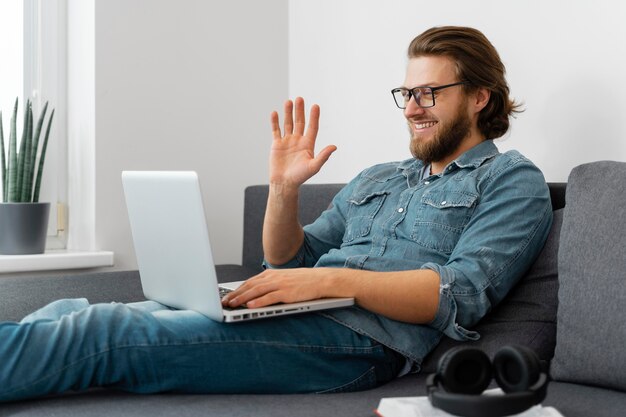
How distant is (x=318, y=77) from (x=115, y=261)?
3.45 ft

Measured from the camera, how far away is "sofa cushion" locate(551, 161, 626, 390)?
1452 mm

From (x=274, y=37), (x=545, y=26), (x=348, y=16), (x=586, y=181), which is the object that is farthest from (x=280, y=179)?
(x=274, y=37)

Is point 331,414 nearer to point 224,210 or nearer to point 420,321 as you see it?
point 420,321

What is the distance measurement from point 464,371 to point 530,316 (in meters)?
0.58

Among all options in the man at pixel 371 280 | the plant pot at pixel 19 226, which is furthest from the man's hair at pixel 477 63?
the plant pot at pixel 19 226

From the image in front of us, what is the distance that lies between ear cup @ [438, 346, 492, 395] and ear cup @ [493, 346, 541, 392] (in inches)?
0.8

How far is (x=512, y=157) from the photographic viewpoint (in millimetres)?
1784

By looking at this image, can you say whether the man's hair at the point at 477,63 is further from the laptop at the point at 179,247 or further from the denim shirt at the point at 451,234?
the laptop at the point at 179,247

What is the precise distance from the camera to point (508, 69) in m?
2.29

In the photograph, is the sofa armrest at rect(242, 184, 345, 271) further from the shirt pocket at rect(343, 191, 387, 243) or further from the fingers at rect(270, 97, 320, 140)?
the fingers at rect(270, 97, 320, 140)

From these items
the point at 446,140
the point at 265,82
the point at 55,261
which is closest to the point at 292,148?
the point at 446,140

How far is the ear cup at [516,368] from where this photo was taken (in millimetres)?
1119

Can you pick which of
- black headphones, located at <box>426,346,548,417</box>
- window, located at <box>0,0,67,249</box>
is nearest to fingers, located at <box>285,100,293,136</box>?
black headphones, located at <box>426,346,548,417</box>

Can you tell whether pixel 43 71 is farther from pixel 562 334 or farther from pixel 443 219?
pixel 562 334
